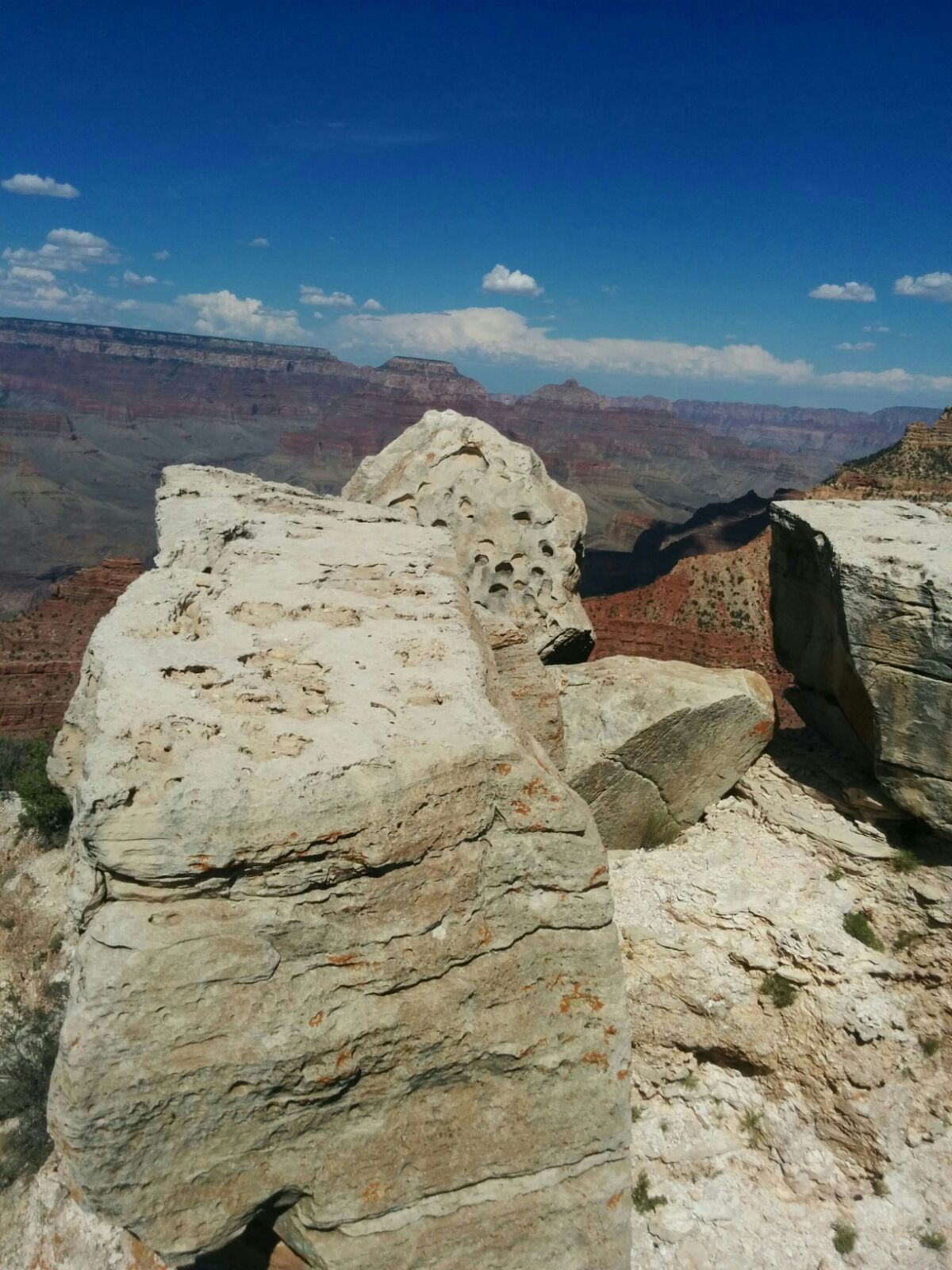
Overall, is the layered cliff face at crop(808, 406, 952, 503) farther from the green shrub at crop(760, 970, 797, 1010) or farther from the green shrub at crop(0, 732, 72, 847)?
the green shrub at crop(760, 970, 797, 1010)

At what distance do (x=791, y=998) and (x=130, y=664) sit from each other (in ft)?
20.7

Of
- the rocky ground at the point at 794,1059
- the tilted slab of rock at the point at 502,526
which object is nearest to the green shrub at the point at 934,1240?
the rocky ground at the point at 794,1059

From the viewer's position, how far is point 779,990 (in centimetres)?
730

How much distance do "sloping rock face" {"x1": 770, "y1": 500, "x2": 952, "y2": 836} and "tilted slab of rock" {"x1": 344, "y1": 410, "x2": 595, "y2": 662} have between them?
2.91 m

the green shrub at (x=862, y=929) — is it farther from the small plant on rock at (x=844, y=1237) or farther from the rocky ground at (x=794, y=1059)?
the small plant on rock at (x=844, y=1237)

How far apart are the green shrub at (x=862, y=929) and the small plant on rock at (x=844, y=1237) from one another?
2286 millimetres

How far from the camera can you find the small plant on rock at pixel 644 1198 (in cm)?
703

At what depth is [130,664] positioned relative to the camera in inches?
Result: 189

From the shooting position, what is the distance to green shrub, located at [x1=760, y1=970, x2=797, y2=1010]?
7.27 meters

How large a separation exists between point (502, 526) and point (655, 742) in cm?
341

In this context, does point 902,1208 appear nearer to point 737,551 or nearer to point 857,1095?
point 857,1095

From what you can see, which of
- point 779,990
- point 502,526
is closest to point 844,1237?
point 779,990

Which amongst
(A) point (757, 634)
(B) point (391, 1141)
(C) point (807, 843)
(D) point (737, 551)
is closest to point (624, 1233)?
(B) point (391, 1141)

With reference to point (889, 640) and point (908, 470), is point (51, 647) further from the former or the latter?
point (908, 470)
